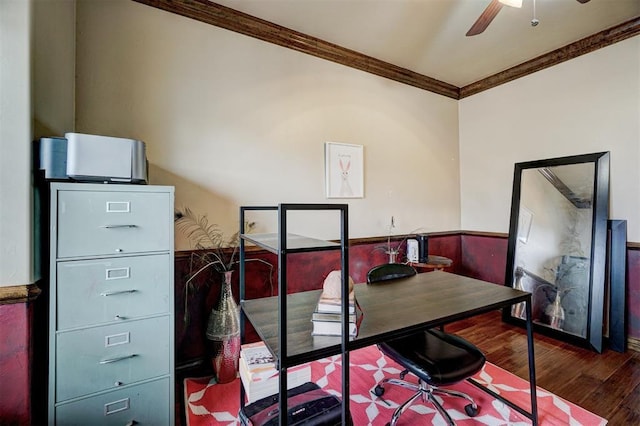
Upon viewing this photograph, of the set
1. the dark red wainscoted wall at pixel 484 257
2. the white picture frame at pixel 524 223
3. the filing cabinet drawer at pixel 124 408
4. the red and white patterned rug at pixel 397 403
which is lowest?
the red and white patterned rug at pixel 397 403

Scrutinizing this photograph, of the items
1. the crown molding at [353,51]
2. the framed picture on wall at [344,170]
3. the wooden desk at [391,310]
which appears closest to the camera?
the wooden desk at [391,310]

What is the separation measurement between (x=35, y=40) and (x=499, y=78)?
13.7 ft

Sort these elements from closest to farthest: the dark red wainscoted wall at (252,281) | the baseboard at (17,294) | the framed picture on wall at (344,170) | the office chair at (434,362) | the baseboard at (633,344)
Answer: the baseboard at (17,294) → the office chair at (434,362) → the dark red wainscoted wall at (252,281) → the baseboard at (633,344) → the framed picture on wall at (344,170)

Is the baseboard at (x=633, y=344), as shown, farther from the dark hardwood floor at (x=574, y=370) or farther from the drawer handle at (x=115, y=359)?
the drawer handle at (x=115, y=359)

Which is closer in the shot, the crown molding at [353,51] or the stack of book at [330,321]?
the stack of book at [330,321]

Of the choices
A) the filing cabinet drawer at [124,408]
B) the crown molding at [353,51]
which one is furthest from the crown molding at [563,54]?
the filing cabinet drawer at [124,408]

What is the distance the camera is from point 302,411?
1307 mm

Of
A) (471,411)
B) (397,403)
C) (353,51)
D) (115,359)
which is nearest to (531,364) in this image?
(471,411)

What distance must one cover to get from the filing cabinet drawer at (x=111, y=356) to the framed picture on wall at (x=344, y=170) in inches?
72.0

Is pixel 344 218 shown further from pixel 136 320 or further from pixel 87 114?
pixel 87 114

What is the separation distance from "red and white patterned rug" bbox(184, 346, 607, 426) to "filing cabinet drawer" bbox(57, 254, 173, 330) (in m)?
0.78

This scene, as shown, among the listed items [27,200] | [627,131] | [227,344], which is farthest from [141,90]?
[627,131]

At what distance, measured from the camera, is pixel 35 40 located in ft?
4.32

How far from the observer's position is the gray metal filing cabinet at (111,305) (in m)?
1.34
